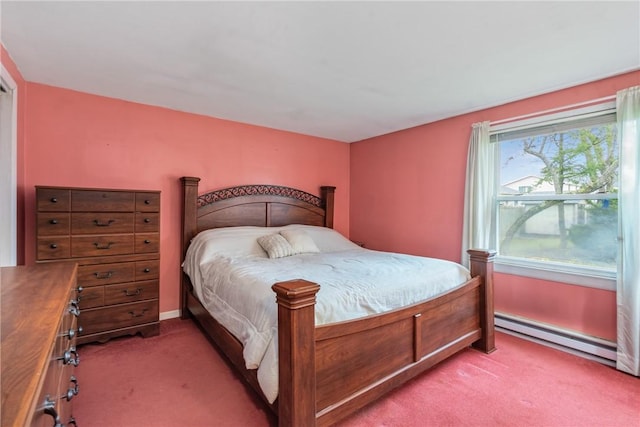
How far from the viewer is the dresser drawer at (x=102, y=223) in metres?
2.40

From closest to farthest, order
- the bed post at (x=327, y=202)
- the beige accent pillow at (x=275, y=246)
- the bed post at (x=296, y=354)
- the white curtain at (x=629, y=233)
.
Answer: the bed post at (x=296, y=354) < the white curtain at (x=629, y=233) < the beige accent pillow at (x=275, y=246) < the bed post at (x=327, y=202)

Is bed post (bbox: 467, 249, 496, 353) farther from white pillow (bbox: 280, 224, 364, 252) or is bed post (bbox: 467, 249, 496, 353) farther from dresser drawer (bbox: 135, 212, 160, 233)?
dresser drawer (bbox: 135, 212, 160, 233)

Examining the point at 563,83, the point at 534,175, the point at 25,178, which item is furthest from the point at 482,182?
the point at 25,178

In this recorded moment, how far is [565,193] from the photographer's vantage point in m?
2.68

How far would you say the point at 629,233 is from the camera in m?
2.22

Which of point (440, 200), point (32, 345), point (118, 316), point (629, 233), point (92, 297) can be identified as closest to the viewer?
point (32, 345)

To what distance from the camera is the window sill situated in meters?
2.42

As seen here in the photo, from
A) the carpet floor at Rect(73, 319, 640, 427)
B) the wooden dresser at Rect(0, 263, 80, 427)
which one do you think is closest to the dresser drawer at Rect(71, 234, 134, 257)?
the carpet floor at Rect(73, 319, 640, 427)

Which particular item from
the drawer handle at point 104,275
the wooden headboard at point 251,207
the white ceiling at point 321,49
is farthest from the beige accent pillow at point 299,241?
the drawer handle at point 104,275

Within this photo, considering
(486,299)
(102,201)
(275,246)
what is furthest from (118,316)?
(486,299)

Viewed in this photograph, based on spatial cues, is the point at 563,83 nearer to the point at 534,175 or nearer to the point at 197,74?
the point at 534,175

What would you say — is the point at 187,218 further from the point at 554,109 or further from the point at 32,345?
the point at 554,109

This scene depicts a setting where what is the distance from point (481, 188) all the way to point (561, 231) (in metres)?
0.75

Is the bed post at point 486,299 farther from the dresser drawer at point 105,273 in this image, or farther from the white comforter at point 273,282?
the dresser drawer at point 105,273
